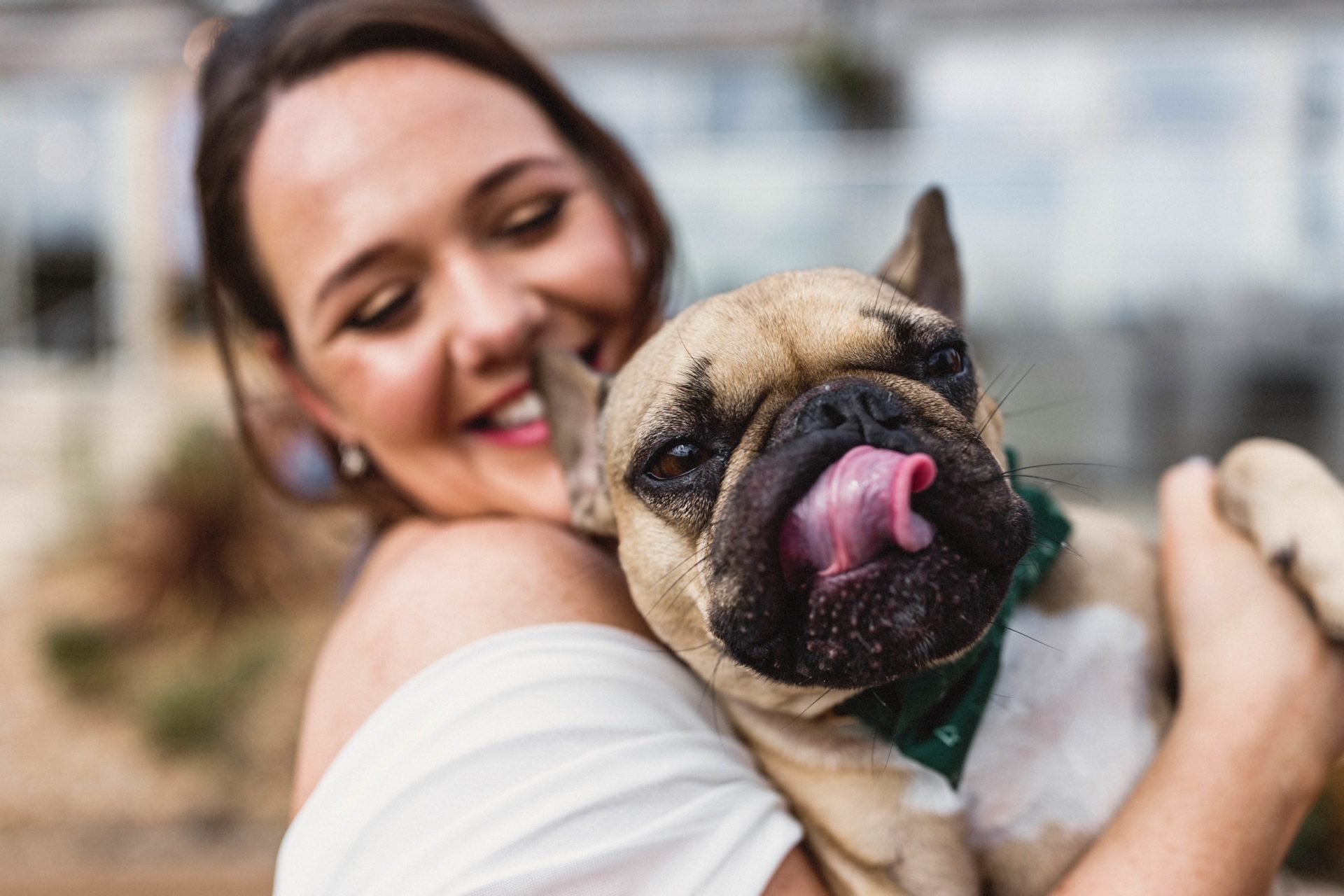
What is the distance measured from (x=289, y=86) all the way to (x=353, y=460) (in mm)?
847

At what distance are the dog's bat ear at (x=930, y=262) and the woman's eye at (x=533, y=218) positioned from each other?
72 cm

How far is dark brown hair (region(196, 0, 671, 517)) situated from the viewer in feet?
6.24

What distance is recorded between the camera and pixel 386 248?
1.74 meters

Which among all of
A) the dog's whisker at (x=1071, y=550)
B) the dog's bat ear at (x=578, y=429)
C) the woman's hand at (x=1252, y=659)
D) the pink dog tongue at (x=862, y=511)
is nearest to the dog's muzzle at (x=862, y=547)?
the pink dog tongue at (x=862, y=511)

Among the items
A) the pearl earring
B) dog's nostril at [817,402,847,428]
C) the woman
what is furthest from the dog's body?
the pearl earring

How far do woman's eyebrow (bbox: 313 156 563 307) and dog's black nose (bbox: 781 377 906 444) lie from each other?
0.81 meters

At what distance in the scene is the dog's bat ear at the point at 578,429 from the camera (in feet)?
6.16

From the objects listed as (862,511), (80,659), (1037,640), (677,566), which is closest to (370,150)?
(677,566)

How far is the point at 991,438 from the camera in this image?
172 centimetres

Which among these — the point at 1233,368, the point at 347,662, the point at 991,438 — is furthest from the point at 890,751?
the point at 1233,368

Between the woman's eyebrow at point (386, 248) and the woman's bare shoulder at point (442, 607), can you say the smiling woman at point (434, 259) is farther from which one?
the woman's bare shoulder at point (442, 607)

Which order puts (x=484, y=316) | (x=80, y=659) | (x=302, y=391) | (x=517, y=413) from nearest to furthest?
1. (x=484, y=316)
2. (x=517, y=413)
3. (x=302, y=391)
4. (x=80, y=659)

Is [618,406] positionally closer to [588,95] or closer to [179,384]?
[588,95]

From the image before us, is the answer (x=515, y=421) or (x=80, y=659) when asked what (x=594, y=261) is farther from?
(x=80, y=659)
